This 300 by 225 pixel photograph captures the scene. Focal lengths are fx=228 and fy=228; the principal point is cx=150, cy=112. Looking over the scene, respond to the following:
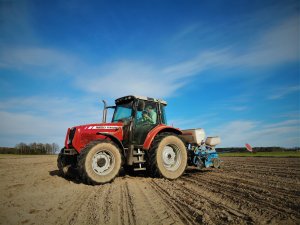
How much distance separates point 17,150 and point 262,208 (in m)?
55.0

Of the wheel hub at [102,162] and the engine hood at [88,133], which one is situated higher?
the engine hood at [88,133]

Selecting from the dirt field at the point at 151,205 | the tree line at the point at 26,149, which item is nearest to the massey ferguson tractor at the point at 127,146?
the dirt field at the point at 151,205

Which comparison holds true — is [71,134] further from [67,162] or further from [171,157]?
[171,157]

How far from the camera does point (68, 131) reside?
690 cm

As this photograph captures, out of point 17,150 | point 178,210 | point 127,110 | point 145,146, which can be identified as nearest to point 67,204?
point 178,210

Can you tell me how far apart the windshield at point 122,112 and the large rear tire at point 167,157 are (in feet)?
4.01

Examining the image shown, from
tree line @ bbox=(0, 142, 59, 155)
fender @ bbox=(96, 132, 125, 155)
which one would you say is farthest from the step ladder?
tree line @ bbox=(0, 142, 59, 155)

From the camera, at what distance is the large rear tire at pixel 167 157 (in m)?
6.56

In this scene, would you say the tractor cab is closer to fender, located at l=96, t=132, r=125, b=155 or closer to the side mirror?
the side mirror

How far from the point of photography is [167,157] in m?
7.13

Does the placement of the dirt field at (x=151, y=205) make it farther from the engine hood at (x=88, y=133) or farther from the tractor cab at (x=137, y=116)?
the tractor cab at (x=137, y=116)

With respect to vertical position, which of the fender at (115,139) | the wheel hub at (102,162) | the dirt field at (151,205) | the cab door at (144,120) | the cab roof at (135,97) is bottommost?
the dirt field at (151,205)

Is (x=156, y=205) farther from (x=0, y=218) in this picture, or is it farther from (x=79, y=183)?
(x=79, y=183)

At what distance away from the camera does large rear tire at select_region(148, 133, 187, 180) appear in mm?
6563
